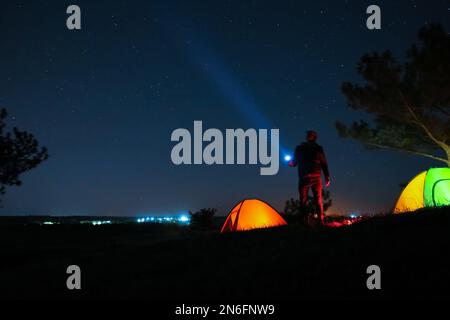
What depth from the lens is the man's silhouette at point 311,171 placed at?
40.0 feet

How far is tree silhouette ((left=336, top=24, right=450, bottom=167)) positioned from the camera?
768 inches

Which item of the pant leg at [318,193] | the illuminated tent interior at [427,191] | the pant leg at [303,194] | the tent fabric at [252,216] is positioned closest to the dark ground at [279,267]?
the pant leg at [303,194]

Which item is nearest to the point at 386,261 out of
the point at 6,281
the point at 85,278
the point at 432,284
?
the point at 432,284

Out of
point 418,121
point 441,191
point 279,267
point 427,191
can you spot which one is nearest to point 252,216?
point 427,191

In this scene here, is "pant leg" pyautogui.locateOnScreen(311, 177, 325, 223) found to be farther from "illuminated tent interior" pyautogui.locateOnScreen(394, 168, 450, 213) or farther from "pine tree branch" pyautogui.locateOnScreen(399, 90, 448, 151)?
"pine tree branch" pyautogui.locateOnScreen(399, 90, 448, 151)

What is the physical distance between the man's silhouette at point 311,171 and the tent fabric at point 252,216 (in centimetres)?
236

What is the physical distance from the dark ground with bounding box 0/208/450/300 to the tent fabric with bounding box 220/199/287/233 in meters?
3.62

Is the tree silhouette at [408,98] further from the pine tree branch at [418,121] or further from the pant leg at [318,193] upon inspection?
the pant leg at [318,193]

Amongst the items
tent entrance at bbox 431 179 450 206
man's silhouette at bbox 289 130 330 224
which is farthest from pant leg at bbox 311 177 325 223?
tent entrance at bbox 431 179 450 206

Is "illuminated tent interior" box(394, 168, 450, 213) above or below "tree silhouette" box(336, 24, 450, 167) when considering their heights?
below

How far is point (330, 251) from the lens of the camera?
282 inches

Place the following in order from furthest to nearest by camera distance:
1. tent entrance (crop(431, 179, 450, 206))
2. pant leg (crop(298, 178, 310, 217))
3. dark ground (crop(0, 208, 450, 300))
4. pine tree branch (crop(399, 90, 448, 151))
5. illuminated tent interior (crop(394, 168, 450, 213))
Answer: pine tree branch (crop(399, 90, 448, 151))
illuminated tent interior (crop(394, 168, 450, 213))
tent entrance (crop(431, 179, 450, 206))
pant leg (crop(298, 178, 310, 217))
dark ground (crop(0, 208, 450, 300))

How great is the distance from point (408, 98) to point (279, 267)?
16.4 meters
